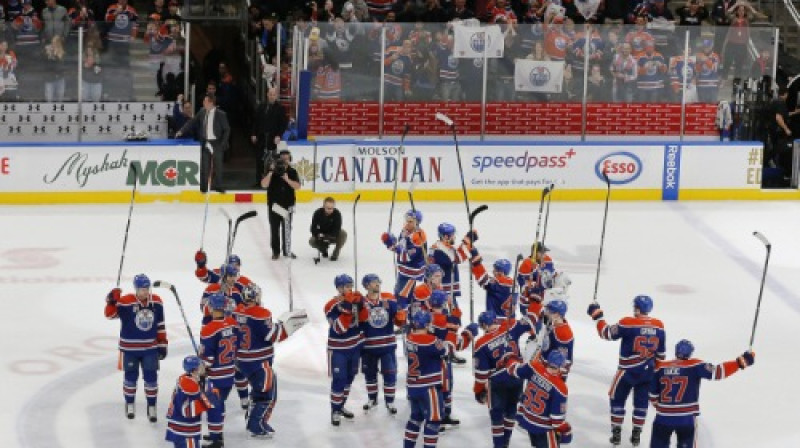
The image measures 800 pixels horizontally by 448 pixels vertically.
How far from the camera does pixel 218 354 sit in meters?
13.1

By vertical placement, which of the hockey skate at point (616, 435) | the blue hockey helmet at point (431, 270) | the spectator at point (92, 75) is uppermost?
the spectator at point (92, 75)

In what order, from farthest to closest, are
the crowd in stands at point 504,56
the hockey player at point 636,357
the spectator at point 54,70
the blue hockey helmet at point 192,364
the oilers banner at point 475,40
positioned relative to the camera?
the oilers banner at point 475,40, the crowd in stands at point 504,56, the spectator at point 54,70, the hockey player at point 636,357, the blue hockey helmet at point 192,364

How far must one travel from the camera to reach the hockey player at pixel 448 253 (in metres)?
15.3

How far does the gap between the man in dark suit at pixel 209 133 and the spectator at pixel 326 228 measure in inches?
133

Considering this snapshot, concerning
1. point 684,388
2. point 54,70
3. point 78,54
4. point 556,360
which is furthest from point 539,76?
point 556,360

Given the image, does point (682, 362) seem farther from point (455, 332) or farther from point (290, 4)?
point (290, 4)

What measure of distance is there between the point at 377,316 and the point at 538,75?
10.5m

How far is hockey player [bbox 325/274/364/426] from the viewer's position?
44.5 ft

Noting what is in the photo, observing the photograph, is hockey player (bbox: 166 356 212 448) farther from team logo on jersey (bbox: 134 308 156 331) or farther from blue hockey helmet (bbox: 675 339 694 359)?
blue hockey helmet (bbox: 675 339 694 359)

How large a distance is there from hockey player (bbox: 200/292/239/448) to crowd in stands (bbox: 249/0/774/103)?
10.4 m

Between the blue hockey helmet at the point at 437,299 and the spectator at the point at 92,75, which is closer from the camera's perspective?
the blue hockey helmet at the point at 437,299

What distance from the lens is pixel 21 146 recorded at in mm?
21906

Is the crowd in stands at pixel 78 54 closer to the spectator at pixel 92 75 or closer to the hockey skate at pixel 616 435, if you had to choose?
the spectator at pixel 92 75

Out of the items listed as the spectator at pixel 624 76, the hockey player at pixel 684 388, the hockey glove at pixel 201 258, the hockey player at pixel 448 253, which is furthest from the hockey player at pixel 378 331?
the spectator at pixel 624 76
